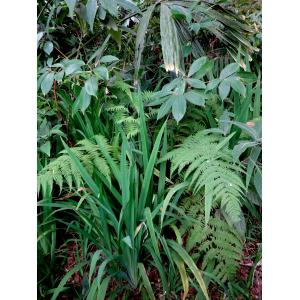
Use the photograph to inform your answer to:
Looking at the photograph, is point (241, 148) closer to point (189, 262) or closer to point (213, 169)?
point (213, 169)

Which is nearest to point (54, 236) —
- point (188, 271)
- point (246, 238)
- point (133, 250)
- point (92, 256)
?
point (92, 256)

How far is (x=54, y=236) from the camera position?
96cm

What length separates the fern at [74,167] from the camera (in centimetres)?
88

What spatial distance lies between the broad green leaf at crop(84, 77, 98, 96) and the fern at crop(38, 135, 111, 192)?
0.34 ft

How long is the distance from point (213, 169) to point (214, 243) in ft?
0.55

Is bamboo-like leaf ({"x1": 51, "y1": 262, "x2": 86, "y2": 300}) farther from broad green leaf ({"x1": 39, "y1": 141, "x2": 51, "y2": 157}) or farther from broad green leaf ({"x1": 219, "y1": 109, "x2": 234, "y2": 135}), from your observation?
broad green leaf ({"x1": 219, "y1": 109, "x2": 234, "y2": 135})

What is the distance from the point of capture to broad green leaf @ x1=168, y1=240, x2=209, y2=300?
83 centimetres

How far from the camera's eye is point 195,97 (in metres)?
0.92

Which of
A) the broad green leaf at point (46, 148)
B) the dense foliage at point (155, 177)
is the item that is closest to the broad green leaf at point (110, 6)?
the dense foliage at point (155, 177)

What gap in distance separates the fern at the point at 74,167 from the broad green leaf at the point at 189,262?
20 centimetres

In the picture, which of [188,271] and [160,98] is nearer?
[188,271]
